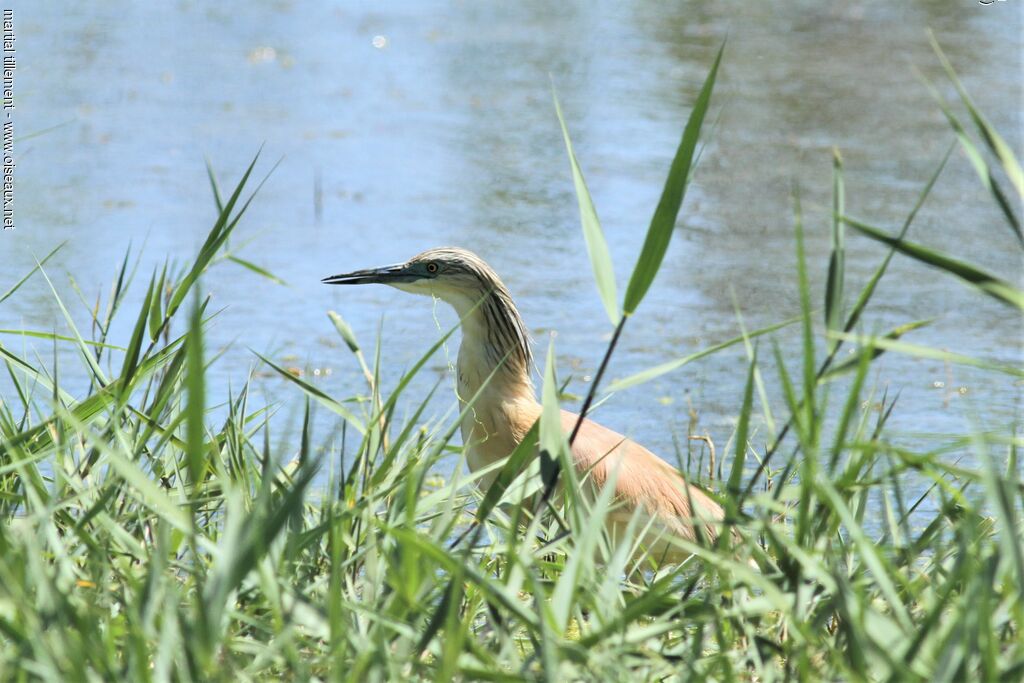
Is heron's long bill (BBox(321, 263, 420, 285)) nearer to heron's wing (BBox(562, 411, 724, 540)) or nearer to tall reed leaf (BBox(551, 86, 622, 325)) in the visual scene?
heron's wing (BBox(562, 411, 724, 540))

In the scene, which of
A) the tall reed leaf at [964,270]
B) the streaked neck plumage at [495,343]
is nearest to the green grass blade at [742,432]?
the tall reed leaf at [964,270]

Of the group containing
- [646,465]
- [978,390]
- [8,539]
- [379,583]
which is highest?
[8,539]

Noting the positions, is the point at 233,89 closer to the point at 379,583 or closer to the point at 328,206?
the point at 328,206

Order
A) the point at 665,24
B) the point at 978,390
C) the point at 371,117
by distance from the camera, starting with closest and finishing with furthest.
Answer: the point at 978,390, the point at 371,117, the point at 665,24

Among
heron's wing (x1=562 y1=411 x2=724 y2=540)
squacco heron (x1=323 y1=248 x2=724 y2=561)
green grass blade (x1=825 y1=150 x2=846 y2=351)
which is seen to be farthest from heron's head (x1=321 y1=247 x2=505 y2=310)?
green grass blade (x1=825 y1=150 x2=846 y2=351)

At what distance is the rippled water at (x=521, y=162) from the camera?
546cm

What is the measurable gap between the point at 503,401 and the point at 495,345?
197 mm

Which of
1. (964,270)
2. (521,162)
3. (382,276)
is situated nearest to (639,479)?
(382,276)

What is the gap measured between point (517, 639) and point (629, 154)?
211 inches

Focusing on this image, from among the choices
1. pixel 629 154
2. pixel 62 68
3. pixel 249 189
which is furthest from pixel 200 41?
pixel 629 154

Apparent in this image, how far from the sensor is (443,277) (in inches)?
159

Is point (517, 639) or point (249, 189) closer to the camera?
point (517, 639)

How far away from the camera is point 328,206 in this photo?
6855 mm

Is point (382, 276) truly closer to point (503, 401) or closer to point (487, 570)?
point (503, 401)
